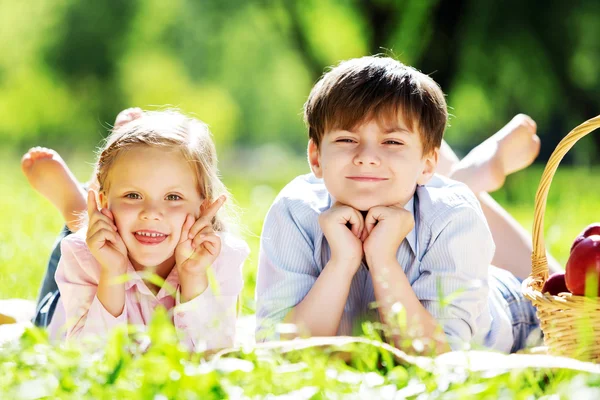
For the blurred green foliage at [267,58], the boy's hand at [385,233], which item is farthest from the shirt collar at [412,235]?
the blurred green foliage at [267,58]

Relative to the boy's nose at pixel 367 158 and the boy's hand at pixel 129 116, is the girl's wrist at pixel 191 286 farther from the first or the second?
the boy's hand at pixel 129 116

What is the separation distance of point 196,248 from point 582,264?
3.82 ft

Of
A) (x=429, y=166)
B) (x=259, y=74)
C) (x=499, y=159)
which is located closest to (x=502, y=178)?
(x=499, y=159)

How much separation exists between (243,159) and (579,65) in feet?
43.4

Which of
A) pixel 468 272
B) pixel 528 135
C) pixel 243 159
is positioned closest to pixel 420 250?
pixel 468 272

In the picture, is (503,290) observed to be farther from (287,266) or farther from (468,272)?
(287,266)

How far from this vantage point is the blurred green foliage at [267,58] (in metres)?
11.1

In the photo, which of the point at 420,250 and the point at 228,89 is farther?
the point at 228,89

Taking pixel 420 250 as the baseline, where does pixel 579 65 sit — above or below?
above

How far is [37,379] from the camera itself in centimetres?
178

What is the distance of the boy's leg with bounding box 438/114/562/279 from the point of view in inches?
143

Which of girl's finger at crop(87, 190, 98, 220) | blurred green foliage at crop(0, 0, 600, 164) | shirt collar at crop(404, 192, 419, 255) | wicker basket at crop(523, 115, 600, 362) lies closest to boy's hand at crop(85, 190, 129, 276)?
girl's finger at crop(87, 190, 98, 220)

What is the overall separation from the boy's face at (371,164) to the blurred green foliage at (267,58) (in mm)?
3902

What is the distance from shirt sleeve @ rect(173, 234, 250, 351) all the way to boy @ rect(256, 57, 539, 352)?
0.09m
